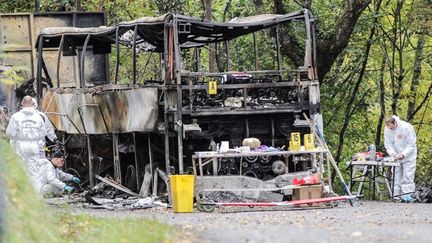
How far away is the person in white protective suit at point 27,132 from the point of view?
49.3 feet

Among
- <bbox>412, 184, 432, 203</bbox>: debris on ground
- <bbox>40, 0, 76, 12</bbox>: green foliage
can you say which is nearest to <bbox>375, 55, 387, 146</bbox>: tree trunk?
<bbox>412, 184, 432, 203</bbox>: debris on ground

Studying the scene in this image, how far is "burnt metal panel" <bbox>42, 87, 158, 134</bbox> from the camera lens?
643 inches

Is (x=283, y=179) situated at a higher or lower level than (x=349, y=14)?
lower

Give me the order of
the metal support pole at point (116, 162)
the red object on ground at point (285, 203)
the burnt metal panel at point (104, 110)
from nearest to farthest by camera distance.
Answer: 1. the red object on ground at point (285, 203)
2. the burnt metal panel at point (104, 110)
3. the metal support pole at point (116, 162)

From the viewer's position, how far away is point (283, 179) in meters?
15.4

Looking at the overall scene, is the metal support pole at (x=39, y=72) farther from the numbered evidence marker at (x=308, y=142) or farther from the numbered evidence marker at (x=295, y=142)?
the numbered evidence marker at (x=308, y=142)

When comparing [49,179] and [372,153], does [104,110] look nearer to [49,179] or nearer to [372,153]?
[49,179]

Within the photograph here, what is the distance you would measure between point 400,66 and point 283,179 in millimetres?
12057

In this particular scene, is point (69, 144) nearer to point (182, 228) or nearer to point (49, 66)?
point (49, 66)

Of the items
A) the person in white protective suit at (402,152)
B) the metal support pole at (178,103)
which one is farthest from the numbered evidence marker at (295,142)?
the person in white protective suit at (402,152)

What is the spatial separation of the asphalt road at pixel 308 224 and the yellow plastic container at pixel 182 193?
0.68 ft

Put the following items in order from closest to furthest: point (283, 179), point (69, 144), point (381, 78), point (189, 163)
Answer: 1. point (283, 179)
2. point (189, 163)
3. point (69, 144)
4. point (381, 78)

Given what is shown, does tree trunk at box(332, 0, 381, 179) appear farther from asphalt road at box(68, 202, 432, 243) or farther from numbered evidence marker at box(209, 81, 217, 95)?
numbered evidence marker at box(209, 81, 217, 95)

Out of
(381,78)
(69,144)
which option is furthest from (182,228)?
(381,78)
